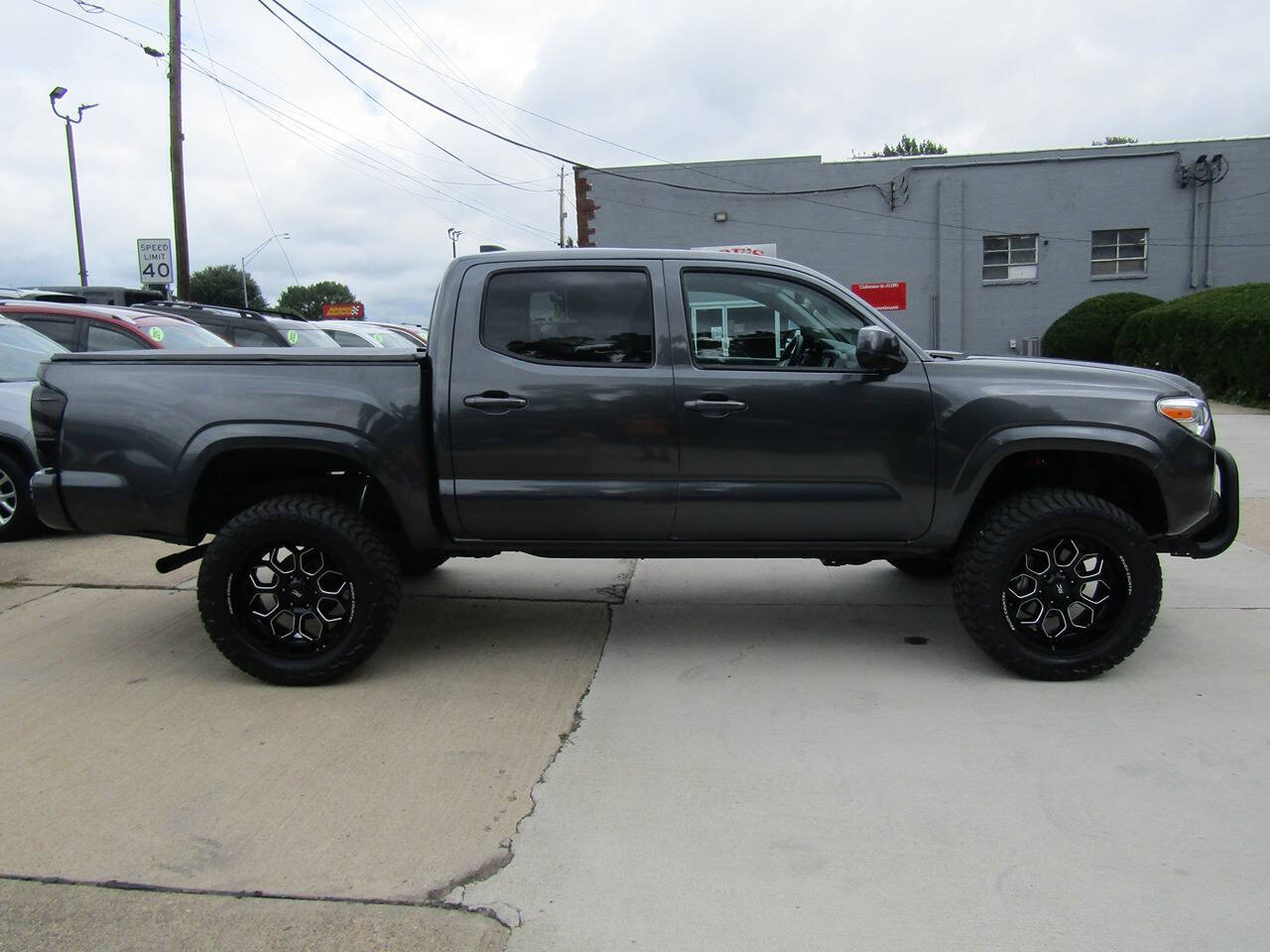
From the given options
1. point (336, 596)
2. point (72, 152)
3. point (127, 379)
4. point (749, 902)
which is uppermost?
point (72, 152)

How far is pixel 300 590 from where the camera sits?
4320 mm

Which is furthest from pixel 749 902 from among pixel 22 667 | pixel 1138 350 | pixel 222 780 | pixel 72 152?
pixel 72 152

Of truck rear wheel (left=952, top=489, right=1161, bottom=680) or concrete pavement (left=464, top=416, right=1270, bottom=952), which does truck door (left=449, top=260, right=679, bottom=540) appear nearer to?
concrete pavement (left=464, top=416, right=1270, bottom=952)

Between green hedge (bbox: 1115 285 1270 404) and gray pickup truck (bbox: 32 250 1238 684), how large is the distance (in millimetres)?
12903

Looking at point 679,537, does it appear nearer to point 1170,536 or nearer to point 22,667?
point 1170,536

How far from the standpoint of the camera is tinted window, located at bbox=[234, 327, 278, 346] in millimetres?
11992

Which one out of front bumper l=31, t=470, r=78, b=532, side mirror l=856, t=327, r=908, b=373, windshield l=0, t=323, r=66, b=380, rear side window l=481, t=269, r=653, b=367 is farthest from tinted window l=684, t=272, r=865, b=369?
windshield l=0, t=323, r=66, b=380

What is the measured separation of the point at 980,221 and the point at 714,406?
25097mm

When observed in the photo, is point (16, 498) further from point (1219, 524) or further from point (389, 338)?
point (389, 338)

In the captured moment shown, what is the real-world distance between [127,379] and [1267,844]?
4.62 meters

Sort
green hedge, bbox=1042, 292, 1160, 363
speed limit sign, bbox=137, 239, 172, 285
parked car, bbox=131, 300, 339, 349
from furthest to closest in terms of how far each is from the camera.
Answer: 1. green hedge, bbox=1042, 292, 1160, 363
2. speed limit sign, bbox=137, 239, 172, 285
3. parked car, bbox=131, 300, 339, 349

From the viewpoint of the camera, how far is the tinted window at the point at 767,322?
14.4ft

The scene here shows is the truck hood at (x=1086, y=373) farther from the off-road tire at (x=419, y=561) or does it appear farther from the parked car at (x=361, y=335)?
the parked car at (x=361, y=335)

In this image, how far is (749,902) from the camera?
2699 millimetres
